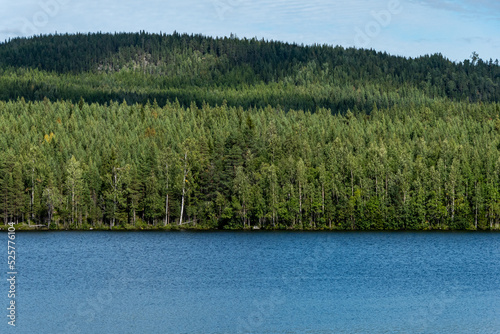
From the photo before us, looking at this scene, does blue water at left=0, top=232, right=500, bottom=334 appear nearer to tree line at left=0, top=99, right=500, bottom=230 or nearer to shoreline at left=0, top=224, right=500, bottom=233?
shoreline at left=0, top=224, right=500, bottom=233

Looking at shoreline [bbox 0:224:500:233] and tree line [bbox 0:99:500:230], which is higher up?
tree line [bbox 0:99:500:230]

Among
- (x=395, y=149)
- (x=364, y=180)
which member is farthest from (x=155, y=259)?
(x=395, y=149)

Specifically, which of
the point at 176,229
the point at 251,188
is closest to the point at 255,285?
the point at 251,188

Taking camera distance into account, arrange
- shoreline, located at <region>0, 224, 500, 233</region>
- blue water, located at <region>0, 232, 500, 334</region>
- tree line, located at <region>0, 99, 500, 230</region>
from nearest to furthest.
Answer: blue water, located at <region>0, 232, 500, 334</region> < shoreline, located at <region>0, 224, 500, 233</region> < tree line, located at <region>0, 99, 500, 230</region>

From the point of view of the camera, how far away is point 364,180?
117438 mm

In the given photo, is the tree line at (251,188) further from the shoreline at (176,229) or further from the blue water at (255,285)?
the blue water at (255,285)

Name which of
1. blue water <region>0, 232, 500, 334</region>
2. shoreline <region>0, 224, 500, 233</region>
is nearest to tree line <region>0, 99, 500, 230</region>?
shoreline <region>0, 224, 500, 233</region>

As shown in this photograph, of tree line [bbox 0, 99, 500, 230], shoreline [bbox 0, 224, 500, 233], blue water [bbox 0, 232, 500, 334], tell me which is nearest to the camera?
blue water [bbox 0, 232, 500, 334]

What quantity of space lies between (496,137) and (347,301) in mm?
119043

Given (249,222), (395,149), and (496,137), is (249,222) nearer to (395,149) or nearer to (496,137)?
(395,149)

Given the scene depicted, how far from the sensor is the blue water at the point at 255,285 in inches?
1793

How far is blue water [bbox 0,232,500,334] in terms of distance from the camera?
45.5 meters

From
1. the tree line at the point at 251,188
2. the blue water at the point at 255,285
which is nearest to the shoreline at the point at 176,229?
the tree line at the point at 251,188

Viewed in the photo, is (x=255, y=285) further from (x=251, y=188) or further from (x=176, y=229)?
(x=176, y=229)
